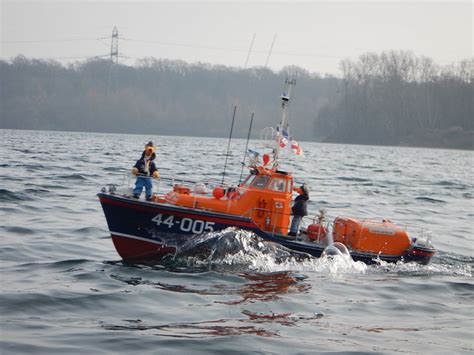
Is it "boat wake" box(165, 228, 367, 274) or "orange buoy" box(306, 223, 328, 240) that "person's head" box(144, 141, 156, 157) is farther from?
"orange buoy" box(306, 223, 328, 240)

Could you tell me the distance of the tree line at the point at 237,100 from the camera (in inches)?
4953

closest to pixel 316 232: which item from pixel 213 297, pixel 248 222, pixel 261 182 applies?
pixel 261 182

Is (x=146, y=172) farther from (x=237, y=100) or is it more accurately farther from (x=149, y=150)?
(x=237, y=100)

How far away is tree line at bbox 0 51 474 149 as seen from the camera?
12581 centimetres

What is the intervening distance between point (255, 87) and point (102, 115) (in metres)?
32.9

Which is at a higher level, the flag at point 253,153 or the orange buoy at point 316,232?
the flag at point 253,153

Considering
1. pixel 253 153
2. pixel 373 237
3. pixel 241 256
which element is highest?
pixel 253 153

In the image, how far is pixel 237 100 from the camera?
151 meters

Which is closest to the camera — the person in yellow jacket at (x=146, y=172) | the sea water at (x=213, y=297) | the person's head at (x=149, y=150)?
the sea water at (x=213, y=297)

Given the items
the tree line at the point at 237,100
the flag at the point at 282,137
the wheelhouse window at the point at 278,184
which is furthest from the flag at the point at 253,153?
the tree line at the point at 237,100

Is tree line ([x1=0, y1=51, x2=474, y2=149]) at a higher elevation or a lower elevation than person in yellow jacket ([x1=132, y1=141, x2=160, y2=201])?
higher

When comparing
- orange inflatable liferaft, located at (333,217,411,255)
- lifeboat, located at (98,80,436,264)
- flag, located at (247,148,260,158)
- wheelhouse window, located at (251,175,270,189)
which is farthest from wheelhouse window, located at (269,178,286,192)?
orange inflatable liferaft, located at (333,217,411,255)

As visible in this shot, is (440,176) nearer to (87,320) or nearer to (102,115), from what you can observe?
(87,320)

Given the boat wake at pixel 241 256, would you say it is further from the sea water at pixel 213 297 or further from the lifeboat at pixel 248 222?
the lifeboat at pixel 248 222
